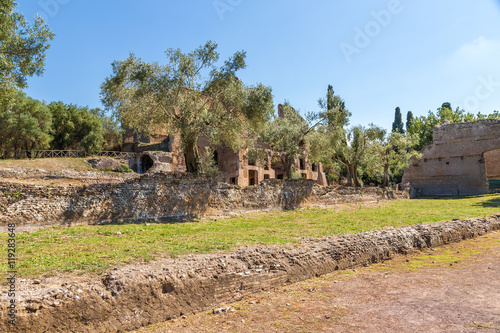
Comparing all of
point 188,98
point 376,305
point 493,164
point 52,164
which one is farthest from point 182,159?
point 493,164

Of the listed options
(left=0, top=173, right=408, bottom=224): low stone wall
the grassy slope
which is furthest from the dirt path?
the grassy slope

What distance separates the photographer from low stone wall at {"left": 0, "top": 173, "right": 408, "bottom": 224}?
8.41m

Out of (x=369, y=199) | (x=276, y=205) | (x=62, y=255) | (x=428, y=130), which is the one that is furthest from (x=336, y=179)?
(x=62, y=255)

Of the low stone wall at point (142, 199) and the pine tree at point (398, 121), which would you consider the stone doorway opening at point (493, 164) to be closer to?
the pine tree at point (398, 121)

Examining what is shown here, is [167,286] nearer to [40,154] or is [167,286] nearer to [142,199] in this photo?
[142,199]

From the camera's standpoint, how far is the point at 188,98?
14117mm

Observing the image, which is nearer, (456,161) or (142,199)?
(142,199)

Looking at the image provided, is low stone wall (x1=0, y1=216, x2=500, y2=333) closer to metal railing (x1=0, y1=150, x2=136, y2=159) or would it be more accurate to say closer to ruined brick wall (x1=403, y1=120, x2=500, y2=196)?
ruined brick wall (x1=403, y1=120, x2=500, y2=196)

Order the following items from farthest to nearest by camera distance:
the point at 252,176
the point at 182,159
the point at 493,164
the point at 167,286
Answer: the point at 493,164 < the point at 252,176 < the point at 182,159 < the point at 167,286

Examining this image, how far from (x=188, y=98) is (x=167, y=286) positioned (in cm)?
1132

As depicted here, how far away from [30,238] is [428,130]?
50.1 meters

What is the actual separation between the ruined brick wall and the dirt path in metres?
26.3

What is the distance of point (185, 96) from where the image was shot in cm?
1431

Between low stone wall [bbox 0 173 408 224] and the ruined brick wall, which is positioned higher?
the ruined brick wall
